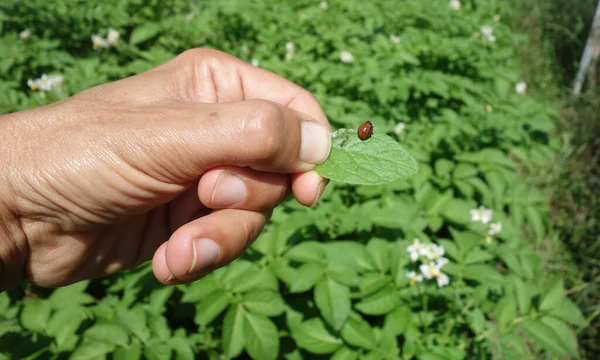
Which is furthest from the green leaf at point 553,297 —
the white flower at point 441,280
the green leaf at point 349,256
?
the green leaf at point 349,256

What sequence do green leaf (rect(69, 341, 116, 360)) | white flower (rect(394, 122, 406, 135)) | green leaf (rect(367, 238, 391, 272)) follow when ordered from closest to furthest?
green leaf (rect(69, 341, 116, 360))
green leaf (rect(367, 238, 391, 272))
white flower (rect(394, 122, 406, 135))

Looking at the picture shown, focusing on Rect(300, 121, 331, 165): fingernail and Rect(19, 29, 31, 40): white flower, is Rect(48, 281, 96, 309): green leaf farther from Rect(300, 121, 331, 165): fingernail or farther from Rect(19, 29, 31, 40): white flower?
Rect(19, 29, 31, 40): white flower

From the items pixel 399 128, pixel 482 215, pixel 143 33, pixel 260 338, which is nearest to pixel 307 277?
pixel 260 338

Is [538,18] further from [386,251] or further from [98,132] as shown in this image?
[98,132]

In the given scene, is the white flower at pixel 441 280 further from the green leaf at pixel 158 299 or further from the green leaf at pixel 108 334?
the green leaf at pixel 108 334

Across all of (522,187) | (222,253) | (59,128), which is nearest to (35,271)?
(59,128)

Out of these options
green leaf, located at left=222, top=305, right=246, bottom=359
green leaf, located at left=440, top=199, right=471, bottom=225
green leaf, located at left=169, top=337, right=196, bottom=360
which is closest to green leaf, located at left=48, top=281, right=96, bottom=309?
green leaf, located at left=169, top=337, right=196, bottom=360

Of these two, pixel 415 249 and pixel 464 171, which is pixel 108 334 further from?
pixel 464 171
